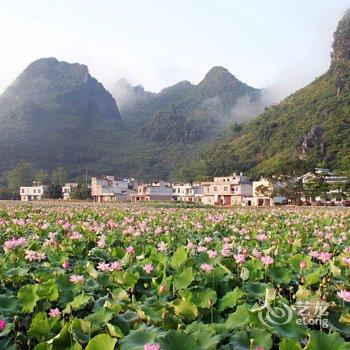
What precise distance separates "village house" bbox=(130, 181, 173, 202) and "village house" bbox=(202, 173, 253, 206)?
1112cm

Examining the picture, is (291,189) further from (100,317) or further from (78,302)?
(100,317)

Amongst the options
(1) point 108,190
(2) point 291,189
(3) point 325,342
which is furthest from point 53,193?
(3) point 325,342

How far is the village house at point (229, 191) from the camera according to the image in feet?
244

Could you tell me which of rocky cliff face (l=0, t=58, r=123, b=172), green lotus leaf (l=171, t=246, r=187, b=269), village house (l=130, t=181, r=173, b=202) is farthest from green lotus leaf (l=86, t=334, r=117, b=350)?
rocky cliff face (l=0, t=58, r=123, b=172)

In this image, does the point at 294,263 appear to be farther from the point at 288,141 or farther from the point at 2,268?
the point at 288,141

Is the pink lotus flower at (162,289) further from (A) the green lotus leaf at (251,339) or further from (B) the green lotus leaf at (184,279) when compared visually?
(A) the green lotus leaf at (251,339)

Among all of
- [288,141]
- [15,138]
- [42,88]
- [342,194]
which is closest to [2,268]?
[342,194]

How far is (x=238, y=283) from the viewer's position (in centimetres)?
379

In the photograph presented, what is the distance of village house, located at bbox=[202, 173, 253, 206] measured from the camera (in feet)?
244

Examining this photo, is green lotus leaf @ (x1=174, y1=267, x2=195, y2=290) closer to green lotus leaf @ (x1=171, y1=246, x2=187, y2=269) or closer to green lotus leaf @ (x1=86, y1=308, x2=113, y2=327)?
green lotus leaf @ (x1=171, y1=246, x2=187, y2=269)

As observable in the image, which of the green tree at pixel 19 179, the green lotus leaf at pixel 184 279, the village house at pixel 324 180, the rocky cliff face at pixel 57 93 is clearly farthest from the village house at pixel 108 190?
the rocky cliff face at pixel 57 93

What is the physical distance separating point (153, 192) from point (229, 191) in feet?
53.8

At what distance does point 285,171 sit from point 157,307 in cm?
5471

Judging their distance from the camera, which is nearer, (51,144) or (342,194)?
(342,194)
